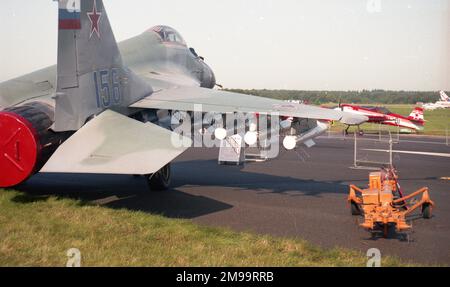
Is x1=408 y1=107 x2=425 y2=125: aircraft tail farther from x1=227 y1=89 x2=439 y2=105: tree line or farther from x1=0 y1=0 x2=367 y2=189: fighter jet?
x1=0 y1=0 x2=367 y2=189: fighter jet

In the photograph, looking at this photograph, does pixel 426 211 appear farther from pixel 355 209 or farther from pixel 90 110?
pixel 90 110

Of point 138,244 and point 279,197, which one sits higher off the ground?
point 138,244

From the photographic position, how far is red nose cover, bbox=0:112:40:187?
838cm

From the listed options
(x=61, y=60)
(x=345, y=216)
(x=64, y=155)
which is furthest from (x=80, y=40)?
(x=345, y=216)

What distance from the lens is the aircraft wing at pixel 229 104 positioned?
9242 millimetres

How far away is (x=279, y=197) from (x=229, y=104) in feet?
8.46

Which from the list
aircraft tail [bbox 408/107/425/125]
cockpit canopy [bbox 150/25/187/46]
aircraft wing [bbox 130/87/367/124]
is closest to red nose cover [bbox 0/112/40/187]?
aircraft wing [bbox 130/87/367/124]

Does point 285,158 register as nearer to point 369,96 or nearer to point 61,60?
point 61,60

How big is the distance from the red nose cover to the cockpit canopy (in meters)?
7.74

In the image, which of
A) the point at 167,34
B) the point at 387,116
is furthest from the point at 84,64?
the point at 387,116

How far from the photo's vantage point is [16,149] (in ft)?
27.6

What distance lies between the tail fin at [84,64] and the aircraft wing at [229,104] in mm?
1096

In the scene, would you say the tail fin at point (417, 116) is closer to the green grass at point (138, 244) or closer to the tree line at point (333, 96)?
the tree line at point (333, 96)
